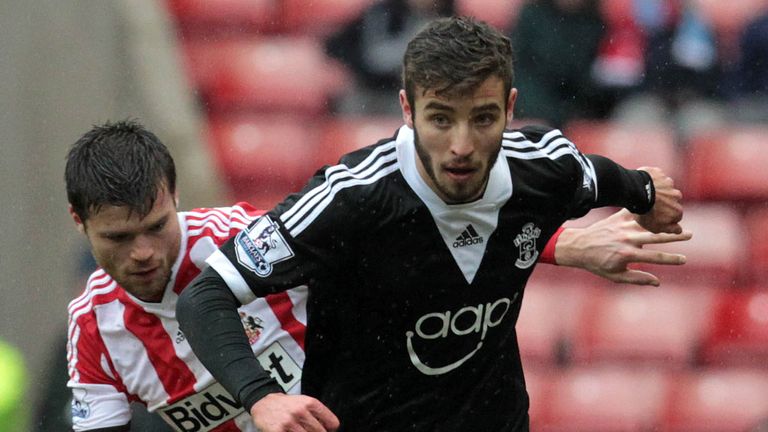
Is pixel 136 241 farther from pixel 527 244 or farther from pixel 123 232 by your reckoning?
pixel 527 244

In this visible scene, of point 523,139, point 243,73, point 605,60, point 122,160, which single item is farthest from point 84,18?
point 523,139

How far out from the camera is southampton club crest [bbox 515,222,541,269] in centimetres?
345

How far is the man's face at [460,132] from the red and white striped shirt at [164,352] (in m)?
0.84

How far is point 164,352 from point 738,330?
129 inches

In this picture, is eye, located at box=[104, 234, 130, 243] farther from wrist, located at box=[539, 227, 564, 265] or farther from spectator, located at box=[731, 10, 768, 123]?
spectator, located at box=[731, 10, 768, 123]

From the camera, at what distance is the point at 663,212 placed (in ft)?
12.5

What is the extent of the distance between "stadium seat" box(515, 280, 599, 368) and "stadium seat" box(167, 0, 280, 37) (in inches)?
69.8

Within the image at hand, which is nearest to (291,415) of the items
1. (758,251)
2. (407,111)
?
(407,111)

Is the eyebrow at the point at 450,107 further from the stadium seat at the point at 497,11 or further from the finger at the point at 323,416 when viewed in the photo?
the stadium seat at the point at 497,11

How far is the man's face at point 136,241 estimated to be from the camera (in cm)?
358

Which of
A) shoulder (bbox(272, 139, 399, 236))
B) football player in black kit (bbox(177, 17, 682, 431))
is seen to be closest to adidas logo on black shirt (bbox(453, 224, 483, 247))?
football player in black kit (bbox(177, 17, 682, 431))

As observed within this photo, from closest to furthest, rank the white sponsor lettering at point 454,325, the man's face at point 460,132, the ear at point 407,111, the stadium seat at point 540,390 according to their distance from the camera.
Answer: the man's face at point 460,132, the ear at point 407,111, the white sponsor lettering at point 454,325, the stadium seat at point 540,390

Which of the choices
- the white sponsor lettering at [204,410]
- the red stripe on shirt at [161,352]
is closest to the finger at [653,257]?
the white sponsor lettering at [204,410]

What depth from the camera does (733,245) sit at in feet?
20.7
